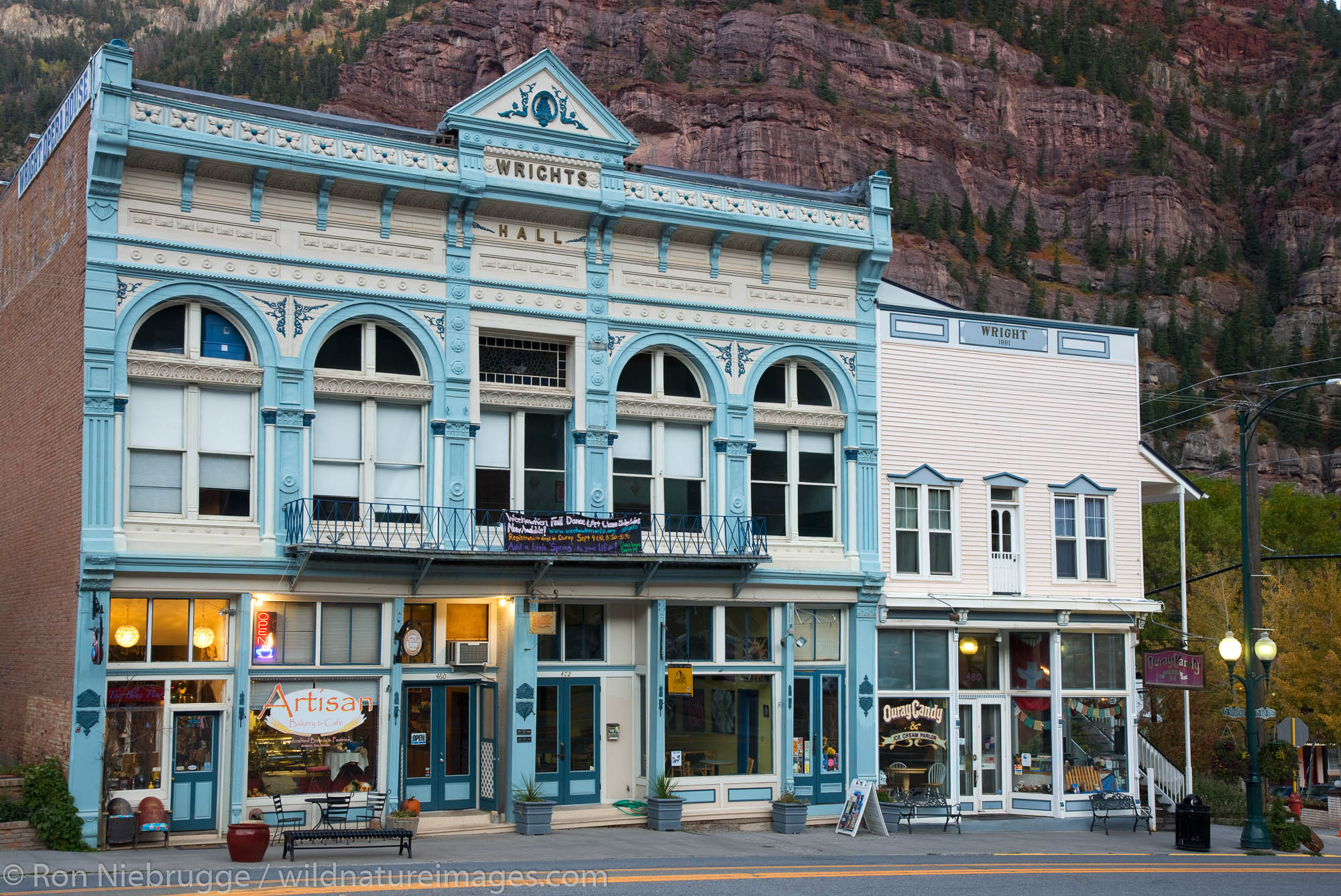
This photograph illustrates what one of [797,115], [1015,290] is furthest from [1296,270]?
[797,115]

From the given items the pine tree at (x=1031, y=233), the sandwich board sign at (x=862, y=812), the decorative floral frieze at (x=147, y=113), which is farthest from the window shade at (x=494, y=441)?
the pine tree at (x=1031, y=233)

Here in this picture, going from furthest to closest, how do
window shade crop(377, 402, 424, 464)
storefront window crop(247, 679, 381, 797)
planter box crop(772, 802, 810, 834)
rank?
planter box crop(772, 802, 810, 834), window shade crop(377, 402, 424, 464), storefront window crop(247, 679, 381, 797)

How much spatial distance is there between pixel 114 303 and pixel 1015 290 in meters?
148

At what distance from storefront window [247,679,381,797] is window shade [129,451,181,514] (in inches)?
128

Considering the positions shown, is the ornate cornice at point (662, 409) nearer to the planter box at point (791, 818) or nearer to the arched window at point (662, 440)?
the arched window at point (662, 440)

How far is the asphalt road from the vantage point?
16.8 metres

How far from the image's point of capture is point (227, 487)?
890 inches

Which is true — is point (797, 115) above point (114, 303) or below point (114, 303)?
above

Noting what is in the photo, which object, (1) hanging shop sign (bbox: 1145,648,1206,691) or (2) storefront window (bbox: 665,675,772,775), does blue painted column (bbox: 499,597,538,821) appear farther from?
(1) hanging shop sign (bbox: 1145,648,1206,691)

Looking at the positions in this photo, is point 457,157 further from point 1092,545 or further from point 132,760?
point 1092,545

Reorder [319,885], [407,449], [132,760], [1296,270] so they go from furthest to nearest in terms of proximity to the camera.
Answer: [1296,270] → [407,449] → [132,760] → [319,885]

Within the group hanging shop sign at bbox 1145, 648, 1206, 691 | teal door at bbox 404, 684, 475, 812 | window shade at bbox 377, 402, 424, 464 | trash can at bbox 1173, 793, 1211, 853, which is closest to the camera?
teal door at bbox 404, 684, 475, 812

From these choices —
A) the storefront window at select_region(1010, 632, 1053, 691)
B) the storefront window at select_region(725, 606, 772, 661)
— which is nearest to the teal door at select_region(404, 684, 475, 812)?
the storefront window at select_region(725, 606, 772, 661)

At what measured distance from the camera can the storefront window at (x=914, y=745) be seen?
2750 centimetres
